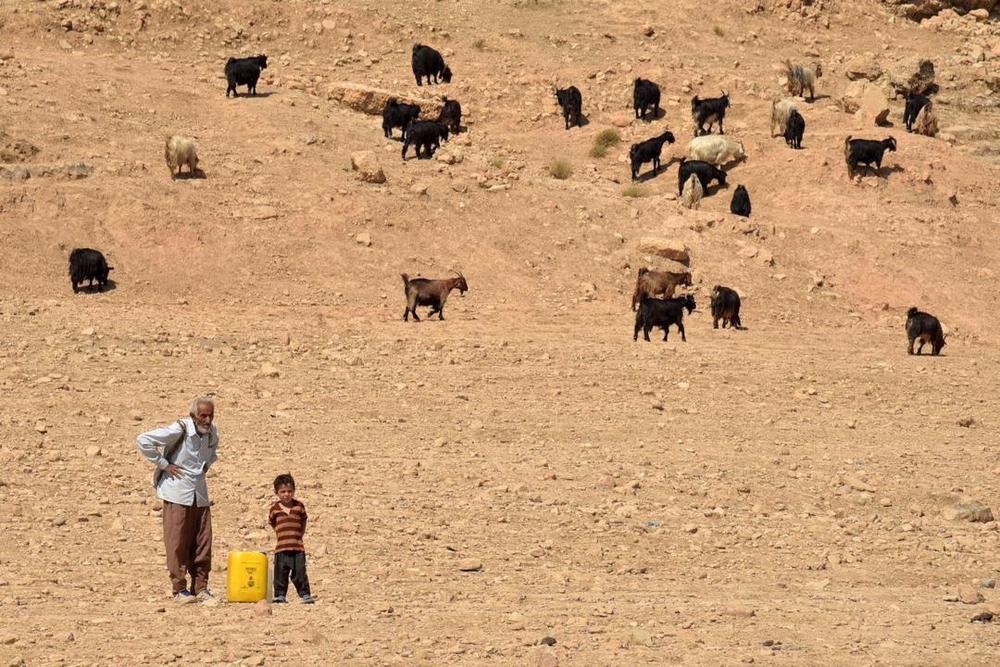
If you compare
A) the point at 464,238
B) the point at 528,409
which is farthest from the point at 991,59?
the point at 528,409

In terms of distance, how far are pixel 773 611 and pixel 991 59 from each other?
99.1ft

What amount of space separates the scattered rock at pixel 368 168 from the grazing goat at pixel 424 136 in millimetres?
1602

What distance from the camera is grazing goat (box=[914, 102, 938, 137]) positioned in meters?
32.0

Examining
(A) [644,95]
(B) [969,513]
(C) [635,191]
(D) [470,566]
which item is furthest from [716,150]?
(D) [470,566]

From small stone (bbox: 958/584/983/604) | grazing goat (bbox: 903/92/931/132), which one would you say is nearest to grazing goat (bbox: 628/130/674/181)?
grazing goat (bbox: 903/92/931/132)

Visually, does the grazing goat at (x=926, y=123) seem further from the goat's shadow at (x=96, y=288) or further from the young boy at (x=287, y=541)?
→ the young boy at (x=287, y=541)

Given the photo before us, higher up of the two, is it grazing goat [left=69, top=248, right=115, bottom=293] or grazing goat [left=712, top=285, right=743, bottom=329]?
grazing goat [left=69, top=248, right=115, bottom=293]

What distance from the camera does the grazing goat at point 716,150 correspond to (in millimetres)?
29406

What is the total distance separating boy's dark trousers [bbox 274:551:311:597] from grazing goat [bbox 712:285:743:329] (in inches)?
521

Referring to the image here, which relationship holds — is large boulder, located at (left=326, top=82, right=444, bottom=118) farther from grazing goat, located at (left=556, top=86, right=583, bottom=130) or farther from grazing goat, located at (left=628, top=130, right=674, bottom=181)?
grazing goat, located at (left=628, top=130, right=674, bottom=181)

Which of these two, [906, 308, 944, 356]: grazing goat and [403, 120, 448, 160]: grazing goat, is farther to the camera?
[403, 120, 448, 160]: grazing goat

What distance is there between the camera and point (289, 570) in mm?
9922

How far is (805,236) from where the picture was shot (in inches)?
1048

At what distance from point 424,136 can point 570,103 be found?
5191 millimetres
